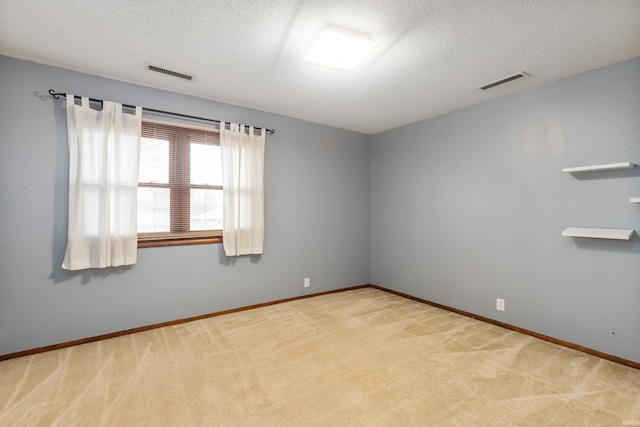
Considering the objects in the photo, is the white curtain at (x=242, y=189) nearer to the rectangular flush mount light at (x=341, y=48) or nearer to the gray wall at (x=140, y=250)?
the gray wall at (x=140, y=250)

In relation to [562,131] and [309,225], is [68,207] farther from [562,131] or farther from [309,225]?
[562,131]

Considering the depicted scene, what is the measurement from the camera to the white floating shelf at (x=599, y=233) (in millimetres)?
2340

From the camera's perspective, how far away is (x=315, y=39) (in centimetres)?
215

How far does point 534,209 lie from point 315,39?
268 cm

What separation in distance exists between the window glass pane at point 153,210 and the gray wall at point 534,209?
3.19 metres

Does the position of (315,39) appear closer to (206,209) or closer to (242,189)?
(242,189)

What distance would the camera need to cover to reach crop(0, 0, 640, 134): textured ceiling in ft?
6.04

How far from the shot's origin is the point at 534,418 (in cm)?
177

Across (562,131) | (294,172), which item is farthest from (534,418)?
(294,172)

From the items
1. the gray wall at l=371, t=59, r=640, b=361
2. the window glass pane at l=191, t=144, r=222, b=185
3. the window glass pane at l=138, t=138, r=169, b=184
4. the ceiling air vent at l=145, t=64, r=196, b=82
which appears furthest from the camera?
the window glass pane at l=191, t=144, r=222, b=185

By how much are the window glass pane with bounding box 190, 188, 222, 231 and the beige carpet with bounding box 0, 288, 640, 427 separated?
1.13 meters

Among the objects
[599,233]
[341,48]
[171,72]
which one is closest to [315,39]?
[341,48]

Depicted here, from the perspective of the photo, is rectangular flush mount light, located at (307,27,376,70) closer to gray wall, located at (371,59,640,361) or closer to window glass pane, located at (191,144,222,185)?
window glass pane, located at (191,144,222,185)

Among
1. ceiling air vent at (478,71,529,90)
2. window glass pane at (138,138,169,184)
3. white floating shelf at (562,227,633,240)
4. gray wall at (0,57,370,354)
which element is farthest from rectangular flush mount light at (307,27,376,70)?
white floating shelf at (562,227,633,240)
